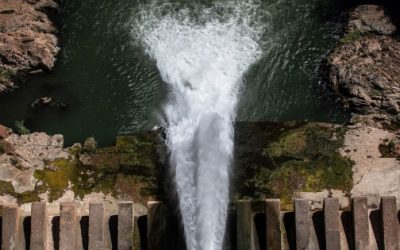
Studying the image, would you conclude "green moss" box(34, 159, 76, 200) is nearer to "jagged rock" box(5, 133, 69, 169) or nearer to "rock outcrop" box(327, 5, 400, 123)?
"jagged rock" box(5, 133, 69, 169)

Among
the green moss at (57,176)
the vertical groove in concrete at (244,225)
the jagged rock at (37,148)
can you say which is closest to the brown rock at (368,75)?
the vertical groove in concrete at (244,225)

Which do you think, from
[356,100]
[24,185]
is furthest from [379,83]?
[24,185]

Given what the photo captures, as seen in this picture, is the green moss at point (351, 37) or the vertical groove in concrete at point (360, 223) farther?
the green moss at point (351, 37)

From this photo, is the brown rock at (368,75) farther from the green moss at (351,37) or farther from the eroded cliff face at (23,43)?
the eroded cliff face at (23,43)

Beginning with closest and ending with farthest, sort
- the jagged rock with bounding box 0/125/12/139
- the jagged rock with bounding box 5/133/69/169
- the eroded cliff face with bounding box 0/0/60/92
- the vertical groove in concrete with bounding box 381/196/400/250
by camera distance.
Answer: the vertical groove in concrete with bounding box 381/196/400/250
the jagged rock with bounding box 5/133/69/169
the jagged rock with bounding box 0/125/12/139
the eroded cliff face with bounding box 0/0/60/92

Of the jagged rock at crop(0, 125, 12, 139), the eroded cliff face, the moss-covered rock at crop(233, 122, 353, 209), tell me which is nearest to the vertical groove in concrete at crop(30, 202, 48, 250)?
the jagged rock at crop(0, 125, 12, 139)

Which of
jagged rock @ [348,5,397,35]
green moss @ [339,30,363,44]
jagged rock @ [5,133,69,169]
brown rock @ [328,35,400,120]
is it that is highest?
jagged rock @ [348,5,397,35]
